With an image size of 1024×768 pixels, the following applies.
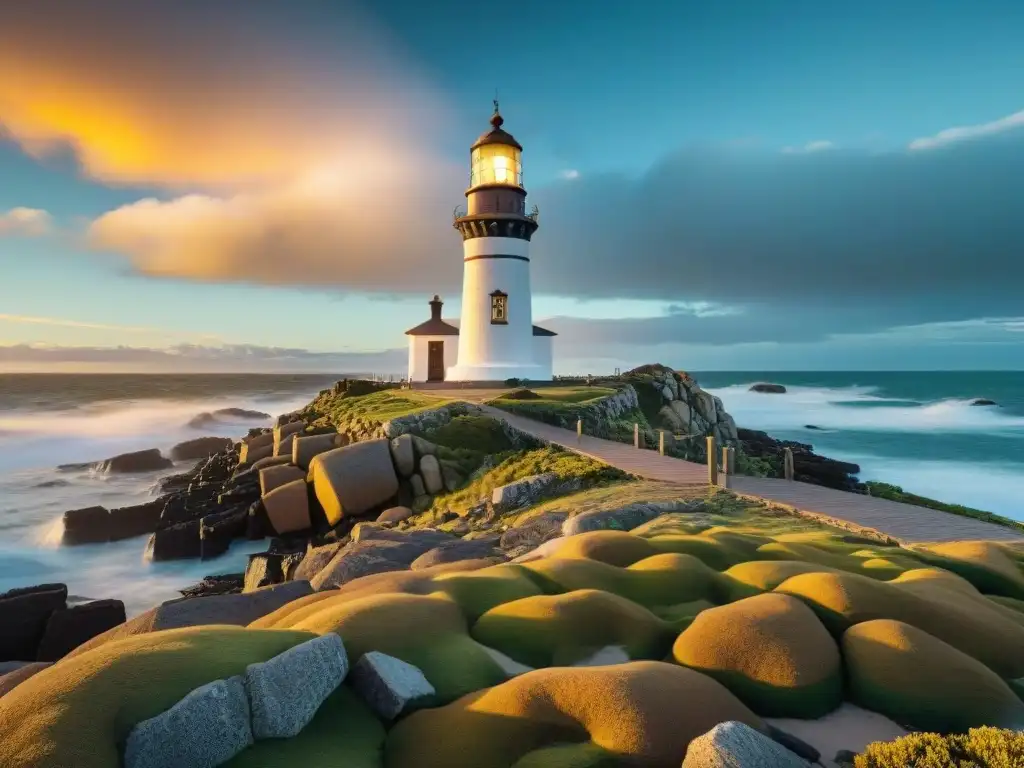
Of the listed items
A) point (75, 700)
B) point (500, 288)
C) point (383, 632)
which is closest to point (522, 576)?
point (383, 632)

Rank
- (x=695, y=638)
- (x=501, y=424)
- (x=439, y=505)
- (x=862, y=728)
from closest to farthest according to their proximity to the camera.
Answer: (x=862, y=728) → (x=695, y=638) → (x=439, y=505) → (x=501, y=424)

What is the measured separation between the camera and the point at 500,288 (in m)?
33.8

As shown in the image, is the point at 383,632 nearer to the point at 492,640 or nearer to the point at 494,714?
the point at 492,640

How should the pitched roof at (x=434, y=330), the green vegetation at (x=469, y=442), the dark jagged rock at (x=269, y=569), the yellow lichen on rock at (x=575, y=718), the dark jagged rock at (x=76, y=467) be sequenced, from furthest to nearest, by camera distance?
the pitched roof at (x=434, y=330) < the dark jagged rock at (x=76, y=467) < the green vegetation at (x=469, y=442) < the dark jagged rock at (x=269, y=569) < the yellow lichen on rock at (x=575, y=718)

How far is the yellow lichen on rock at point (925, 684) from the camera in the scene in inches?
164

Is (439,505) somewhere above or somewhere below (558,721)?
below

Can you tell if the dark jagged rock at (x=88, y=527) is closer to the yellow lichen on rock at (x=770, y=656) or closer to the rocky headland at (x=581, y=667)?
the rocky headland at (x=581, y=667)

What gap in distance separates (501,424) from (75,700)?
17.6 m

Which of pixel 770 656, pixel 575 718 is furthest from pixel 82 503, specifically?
pixel 770 656

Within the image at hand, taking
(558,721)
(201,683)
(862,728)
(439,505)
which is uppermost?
(201,683)

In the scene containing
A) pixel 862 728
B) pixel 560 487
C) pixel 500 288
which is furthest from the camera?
pixel 500 288

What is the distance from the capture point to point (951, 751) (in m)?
3.53

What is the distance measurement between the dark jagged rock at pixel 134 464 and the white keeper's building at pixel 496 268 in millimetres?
17894

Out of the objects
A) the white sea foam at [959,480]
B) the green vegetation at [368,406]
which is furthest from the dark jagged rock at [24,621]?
the white sea foam at [959,480]
